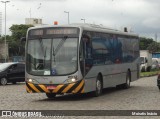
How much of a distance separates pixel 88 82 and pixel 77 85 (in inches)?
36.0

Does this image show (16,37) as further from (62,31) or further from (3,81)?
(62,31)

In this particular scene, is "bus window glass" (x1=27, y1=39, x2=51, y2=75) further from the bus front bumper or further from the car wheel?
the car wheel

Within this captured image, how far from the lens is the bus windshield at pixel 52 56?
62.4 feet

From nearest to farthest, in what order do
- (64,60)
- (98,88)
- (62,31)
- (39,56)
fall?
(64,60), (39,56), (62,31), (98,88)

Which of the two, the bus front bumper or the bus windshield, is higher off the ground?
the bus windshield

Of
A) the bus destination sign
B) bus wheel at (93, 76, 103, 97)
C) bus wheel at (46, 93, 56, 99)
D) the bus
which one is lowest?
bus wheel at (46, 93, 56, 99)

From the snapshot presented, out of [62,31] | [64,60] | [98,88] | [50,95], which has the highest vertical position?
[62,31]

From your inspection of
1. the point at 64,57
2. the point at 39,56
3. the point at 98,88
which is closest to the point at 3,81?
the point at 98,88

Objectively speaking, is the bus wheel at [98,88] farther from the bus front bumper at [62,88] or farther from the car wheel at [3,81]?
→ the car wheel at [3,81]

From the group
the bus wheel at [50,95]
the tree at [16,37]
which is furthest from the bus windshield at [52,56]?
the tree at [16,37]

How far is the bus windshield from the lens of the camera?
19031 millimetres

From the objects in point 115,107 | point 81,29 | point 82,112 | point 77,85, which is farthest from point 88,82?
point 82,112

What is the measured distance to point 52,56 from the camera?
19219 mm

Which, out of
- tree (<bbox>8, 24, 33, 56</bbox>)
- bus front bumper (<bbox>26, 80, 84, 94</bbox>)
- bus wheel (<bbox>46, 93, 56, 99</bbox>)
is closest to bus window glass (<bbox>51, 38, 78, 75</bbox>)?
bus front bumper (<bbox>26, 80, 84, 94</bbox>)
